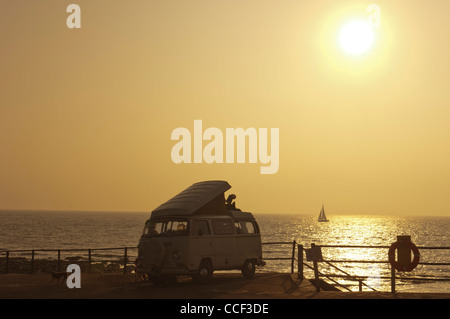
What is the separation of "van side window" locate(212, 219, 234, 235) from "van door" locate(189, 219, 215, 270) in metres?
0.42

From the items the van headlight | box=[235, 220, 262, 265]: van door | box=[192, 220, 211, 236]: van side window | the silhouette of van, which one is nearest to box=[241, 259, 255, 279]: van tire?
the silhouette of van

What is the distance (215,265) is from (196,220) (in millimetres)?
1884

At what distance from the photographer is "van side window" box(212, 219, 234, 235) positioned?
1045 inches

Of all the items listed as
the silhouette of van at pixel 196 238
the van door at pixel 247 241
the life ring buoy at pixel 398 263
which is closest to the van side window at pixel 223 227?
the silhouette of van at pixel 196 238

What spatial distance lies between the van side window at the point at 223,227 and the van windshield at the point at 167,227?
52.2 inches

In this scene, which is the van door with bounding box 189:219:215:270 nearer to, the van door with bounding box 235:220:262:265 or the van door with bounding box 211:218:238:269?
the van door with bounding box 211:218:238:269

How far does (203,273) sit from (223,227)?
196cm

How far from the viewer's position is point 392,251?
2373 cm

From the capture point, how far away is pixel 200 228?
25.9 metres

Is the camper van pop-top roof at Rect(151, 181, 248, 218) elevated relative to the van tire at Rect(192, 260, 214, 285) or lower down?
elevated

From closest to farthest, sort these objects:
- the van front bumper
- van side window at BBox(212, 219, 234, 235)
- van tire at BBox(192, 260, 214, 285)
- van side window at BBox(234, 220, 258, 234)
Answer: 1. the van front bumper
2. van tire at BBox(192, 260, 214, 285)
3. van side window at BBox(212, 219, 234, 235)
4. van side window at BBox(234, 220, 258, 234)
